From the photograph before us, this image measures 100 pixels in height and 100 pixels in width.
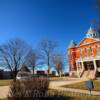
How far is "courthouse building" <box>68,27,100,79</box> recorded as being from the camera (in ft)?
116

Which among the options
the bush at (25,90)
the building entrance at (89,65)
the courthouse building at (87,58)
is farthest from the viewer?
the building entrance at (89,65)

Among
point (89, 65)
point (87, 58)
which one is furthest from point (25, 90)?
point (89, 65)

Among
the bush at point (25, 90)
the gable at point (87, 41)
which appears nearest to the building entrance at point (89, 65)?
the gable at point (87, 41)

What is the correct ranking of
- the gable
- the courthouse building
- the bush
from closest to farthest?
the bush → the courthouse building → the gable

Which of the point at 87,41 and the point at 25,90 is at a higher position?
the point at 87,41

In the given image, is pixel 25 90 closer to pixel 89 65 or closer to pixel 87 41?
pixel 89 65

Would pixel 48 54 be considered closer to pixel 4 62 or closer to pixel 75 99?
pixel 4 62

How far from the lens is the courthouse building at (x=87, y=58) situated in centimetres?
3528

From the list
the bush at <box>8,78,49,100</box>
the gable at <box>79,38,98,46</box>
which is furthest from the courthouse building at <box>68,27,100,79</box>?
the bush at <box>8,78,49,100</box>

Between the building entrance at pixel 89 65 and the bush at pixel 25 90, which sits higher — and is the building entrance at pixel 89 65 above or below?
above

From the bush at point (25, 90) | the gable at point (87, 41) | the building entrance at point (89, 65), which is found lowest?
the bush at point (25, 90)

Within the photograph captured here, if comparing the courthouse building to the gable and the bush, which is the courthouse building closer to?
the gable

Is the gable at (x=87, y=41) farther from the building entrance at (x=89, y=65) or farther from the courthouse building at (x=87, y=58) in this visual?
the building entrance at (x=89, y=65)

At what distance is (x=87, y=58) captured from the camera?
37.5 meters
